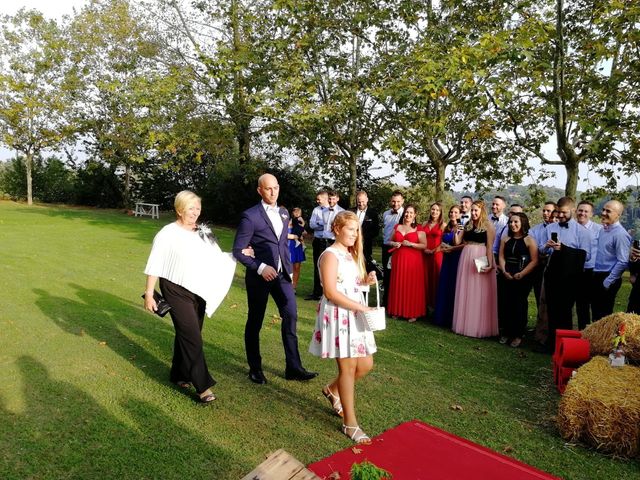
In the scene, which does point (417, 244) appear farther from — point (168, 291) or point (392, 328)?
point (168, 291)

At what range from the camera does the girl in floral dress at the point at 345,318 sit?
456 centimetres

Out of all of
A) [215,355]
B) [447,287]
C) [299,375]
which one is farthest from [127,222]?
[299,375]

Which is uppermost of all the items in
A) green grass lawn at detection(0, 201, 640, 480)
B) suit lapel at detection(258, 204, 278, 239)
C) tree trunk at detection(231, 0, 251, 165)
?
tree trunk at detection(231, 0, 251, 165)

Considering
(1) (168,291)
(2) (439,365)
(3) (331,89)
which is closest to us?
(1) (168,291)

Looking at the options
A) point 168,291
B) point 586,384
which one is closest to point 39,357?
point 168,291

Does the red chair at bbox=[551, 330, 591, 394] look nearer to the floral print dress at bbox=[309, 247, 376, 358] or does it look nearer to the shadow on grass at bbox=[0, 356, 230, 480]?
the floral print dress at bbox=[309, 247, 376, 358]

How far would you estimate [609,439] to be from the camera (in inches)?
182

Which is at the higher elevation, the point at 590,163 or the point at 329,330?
the point at 590,163

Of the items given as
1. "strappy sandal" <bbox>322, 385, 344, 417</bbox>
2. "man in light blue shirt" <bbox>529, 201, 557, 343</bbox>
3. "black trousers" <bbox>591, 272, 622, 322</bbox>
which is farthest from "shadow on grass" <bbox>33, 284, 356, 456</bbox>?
→ "black trousers" <bbox>591, 272, 622, 322</bbox>

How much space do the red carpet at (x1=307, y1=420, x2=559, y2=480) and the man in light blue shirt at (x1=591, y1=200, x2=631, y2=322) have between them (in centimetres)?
452

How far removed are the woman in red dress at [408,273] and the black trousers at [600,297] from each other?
2794 millimetres

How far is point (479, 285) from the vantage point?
869 cm

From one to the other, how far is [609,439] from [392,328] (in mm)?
4539

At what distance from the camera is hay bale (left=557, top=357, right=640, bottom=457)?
455cm
